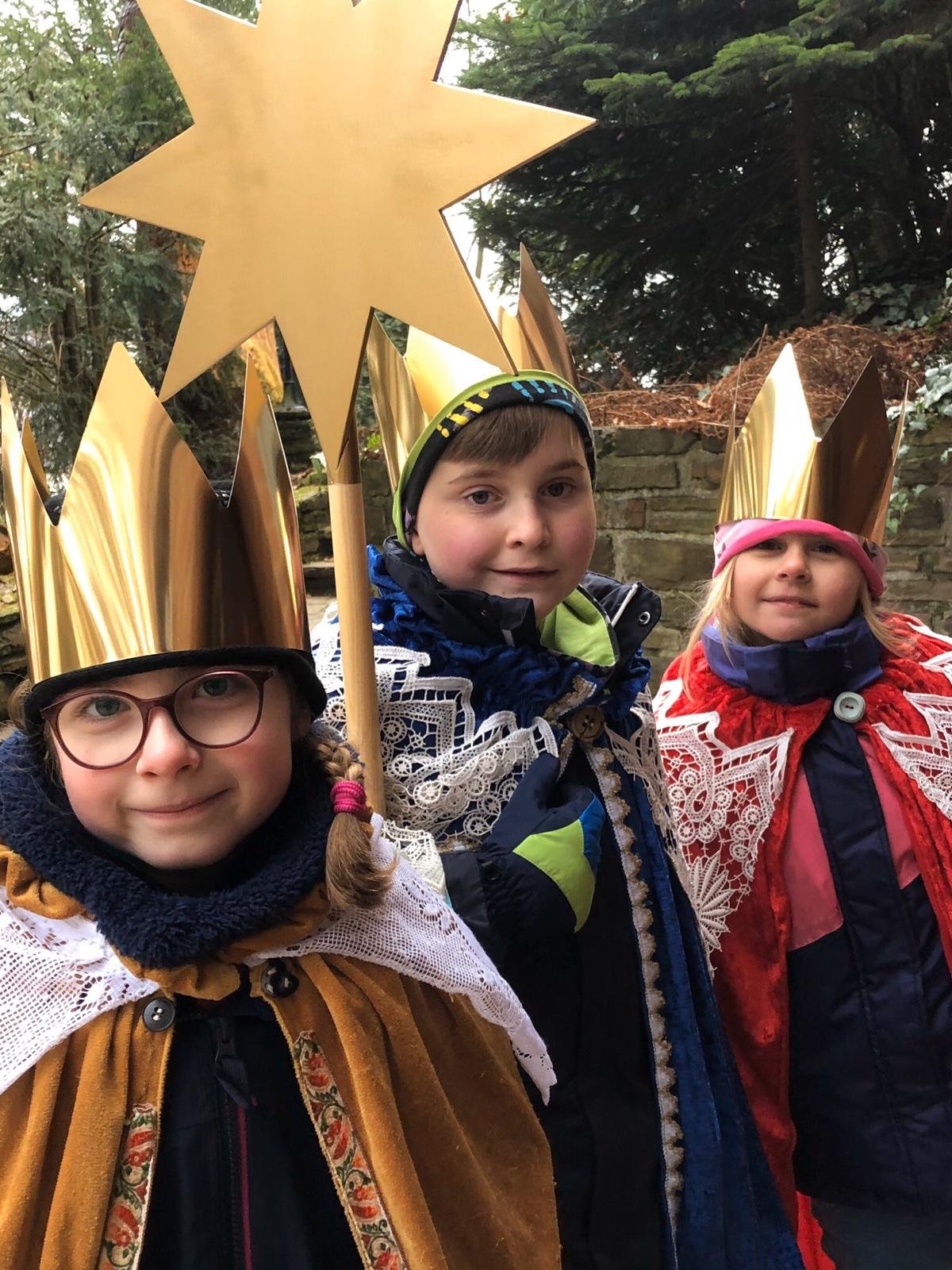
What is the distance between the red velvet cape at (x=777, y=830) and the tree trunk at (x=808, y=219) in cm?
437

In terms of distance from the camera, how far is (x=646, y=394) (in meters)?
4.30

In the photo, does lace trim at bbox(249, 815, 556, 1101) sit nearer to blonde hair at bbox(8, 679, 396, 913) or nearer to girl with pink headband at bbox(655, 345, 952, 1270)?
blonde hair at bbox(8, 679, 396, 913)

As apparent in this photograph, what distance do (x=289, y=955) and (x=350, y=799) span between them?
0.15m

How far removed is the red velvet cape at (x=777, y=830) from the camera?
1404mm

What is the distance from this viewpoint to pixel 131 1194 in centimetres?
73

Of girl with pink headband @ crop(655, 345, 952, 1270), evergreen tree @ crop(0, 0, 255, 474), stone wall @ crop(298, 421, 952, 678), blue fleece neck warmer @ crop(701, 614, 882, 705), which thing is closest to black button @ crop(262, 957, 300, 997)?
girl with pink headband @ crop(655, 345, 952, 1270)

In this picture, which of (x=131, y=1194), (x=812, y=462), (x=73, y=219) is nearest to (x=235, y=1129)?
(x=131, y=1194)

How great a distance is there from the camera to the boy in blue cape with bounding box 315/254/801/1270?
3.45 feet

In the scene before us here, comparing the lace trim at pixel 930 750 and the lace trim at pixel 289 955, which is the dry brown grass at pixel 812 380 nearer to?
the lace trim at pixel 930 750

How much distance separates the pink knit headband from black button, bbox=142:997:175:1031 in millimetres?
1223

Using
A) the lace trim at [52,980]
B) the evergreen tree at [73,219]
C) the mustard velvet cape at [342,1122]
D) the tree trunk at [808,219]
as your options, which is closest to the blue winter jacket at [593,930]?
the mustard velvet cape at [342,1122]

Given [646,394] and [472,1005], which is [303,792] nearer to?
[472,1005]

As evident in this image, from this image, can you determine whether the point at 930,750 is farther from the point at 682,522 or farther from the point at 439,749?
the point at 682,522

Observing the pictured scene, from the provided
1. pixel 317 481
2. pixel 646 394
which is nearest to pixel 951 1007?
pixel 646 394
